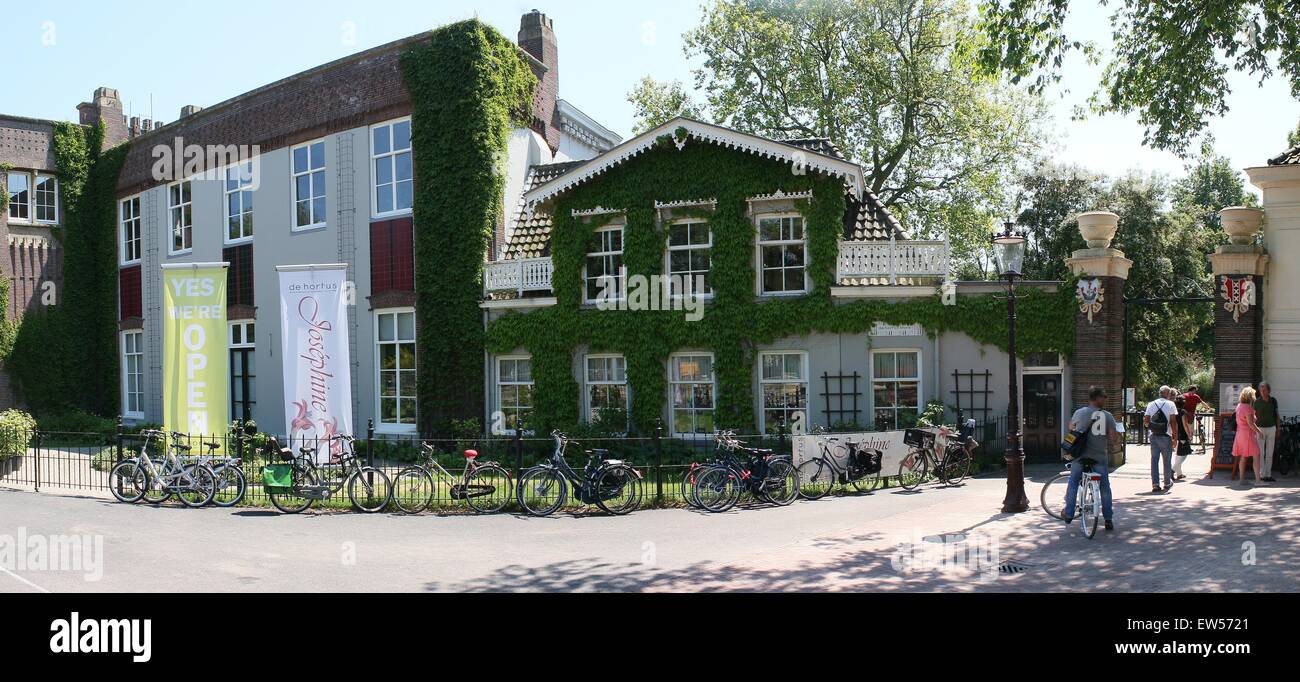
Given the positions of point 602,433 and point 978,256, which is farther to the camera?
point 978,256

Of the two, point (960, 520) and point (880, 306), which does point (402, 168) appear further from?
point (960, 520)

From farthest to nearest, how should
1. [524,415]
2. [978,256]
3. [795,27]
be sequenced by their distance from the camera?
[978,256] → [795,27] → [524,415]

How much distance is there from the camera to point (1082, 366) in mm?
19312

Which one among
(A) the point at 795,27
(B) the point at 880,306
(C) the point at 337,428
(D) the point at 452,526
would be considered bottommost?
(D) the point at 452,526

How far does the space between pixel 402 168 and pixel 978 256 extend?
28.3 m

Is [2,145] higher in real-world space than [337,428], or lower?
higher

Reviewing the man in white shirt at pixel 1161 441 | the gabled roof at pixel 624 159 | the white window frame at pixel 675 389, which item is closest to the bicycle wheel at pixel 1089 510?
the man in white shirt at pixel 1161 441

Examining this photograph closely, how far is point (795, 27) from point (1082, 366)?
23199 mm

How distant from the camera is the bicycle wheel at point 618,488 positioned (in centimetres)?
1437

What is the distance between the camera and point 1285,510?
13148 mm

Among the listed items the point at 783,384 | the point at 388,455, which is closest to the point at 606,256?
the point at 783,384

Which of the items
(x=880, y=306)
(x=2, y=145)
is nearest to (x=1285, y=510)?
(x=880, y=306)

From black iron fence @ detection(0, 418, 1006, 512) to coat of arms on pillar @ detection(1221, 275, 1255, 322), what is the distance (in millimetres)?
4761

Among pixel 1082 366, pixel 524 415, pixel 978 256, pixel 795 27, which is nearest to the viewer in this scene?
pixel 1082 366
